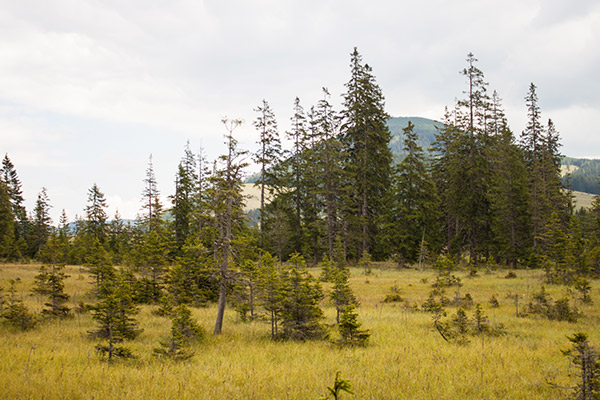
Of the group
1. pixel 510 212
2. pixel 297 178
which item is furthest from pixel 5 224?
pixel 510 212

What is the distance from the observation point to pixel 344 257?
96.9 feet

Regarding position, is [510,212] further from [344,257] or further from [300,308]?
[300,308]

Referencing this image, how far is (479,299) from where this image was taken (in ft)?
62.8

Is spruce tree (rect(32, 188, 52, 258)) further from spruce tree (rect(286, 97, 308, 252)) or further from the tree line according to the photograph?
spruce tree (rect(286, 97, 308, 252))

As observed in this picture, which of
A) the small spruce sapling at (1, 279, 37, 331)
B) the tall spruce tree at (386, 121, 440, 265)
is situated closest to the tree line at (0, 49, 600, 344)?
the tall spruce tree at (386, 121, 440, 265)

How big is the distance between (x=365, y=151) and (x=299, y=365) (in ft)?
96.3

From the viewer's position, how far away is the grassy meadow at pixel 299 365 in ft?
22.8

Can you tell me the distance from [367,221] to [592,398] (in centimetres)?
2797

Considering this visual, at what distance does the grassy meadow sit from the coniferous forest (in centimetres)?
17

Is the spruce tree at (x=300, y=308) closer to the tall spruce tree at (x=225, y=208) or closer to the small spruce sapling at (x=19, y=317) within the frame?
the tall spruce tree at (x=225, y=208)

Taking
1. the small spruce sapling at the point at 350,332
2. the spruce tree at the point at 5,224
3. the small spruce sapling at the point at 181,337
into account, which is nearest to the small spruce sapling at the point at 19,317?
the small spruce sapling at the point at 181,337

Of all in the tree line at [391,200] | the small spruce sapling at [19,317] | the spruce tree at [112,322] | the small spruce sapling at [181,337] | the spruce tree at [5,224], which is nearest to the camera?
the small spruce sapling at [181,337]

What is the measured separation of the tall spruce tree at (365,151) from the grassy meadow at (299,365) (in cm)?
2120

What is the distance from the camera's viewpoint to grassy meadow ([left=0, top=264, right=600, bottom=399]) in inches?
273
